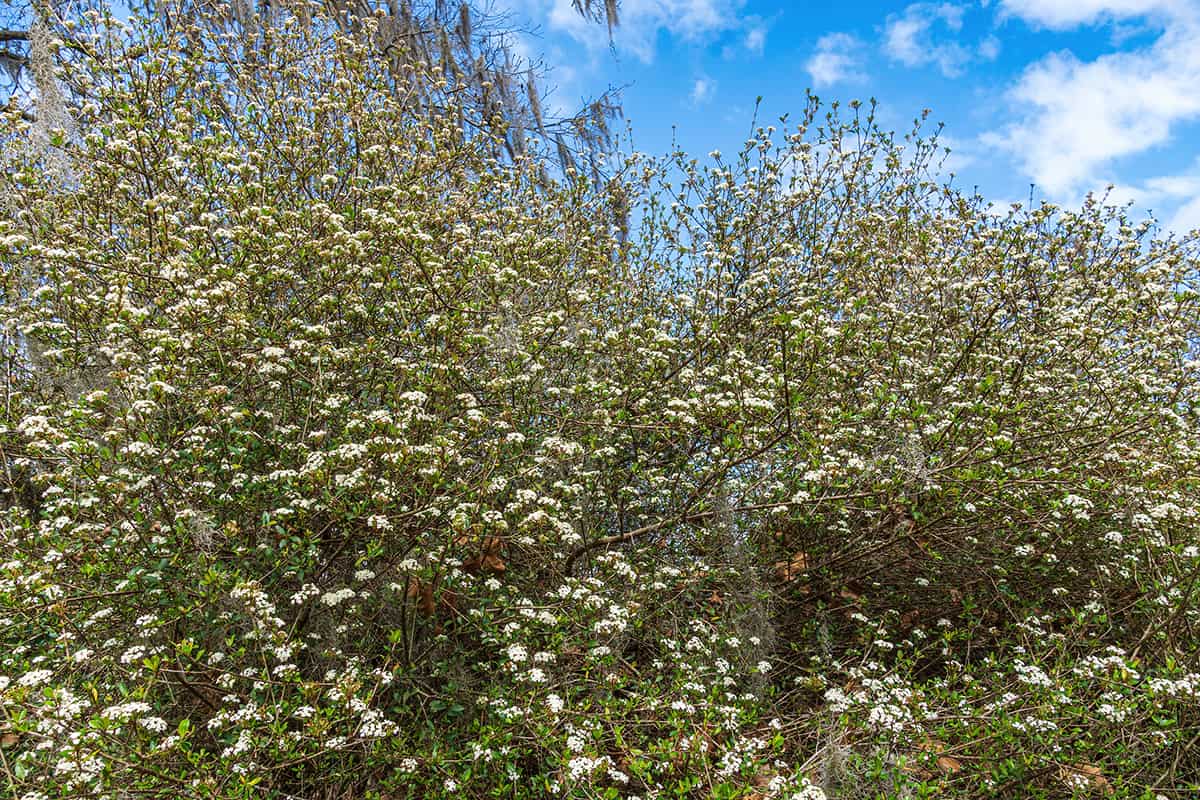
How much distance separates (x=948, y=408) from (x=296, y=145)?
5080 millimetres

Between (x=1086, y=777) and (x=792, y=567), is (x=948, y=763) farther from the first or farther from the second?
(x=792, y=567)

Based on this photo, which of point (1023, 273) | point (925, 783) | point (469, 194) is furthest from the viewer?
point (469, 194)

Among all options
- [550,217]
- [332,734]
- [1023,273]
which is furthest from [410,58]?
[332,734]

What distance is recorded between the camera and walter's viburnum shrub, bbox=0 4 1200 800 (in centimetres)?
327

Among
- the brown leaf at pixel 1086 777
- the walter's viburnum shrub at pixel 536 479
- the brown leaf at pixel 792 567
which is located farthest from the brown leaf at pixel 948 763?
the brown leaf at pixel 792 567

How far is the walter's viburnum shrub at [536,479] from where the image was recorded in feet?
10.7

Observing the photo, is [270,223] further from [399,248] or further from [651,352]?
[651,352]

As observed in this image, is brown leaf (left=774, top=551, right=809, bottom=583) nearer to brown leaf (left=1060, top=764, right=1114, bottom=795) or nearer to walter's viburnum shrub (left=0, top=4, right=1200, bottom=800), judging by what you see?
walter's viburnum shrub (left=0, top=4, right=1200, bottom=800)

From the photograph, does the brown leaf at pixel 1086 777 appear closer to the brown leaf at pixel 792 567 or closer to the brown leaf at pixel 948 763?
the brown leaf at pixel 948 763

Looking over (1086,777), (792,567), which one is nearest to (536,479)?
(792,567)

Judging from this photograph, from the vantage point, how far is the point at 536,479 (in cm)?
421

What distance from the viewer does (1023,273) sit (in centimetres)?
522

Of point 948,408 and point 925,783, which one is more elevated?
point 948,408

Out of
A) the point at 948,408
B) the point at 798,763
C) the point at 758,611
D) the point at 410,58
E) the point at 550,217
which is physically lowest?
the point at 798,763
